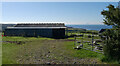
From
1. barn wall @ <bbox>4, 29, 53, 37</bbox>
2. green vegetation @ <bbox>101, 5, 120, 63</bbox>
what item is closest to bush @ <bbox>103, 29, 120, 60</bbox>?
green vegetation @ <bbox>101, 5, 120, 63</bbox>

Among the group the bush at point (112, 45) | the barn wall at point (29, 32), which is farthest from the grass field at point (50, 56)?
the barn wall at point (29, 32)

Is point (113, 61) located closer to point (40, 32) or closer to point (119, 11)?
point (119, 11)

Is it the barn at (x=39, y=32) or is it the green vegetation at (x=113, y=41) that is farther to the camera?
the barn at (x=39, y=32)

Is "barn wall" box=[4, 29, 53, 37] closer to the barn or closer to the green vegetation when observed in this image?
the barn

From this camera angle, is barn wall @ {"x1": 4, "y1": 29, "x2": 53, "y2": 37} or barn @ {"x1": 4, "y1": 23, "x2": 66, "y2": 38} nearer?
barn @ {"x1": 4, "y1": 23, "x2": 66, "y2": 38}

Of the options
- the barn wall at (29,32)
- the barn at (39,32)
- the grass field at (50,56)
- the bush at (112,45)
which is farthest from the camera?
the barn wall at (29,32)

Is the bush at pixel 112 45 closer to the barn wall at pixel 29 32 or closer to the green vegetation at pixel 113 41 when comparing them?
the green vegetation at pixel 113 41

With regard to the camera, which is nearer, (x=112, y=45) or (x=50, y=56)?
(x=112, y=45)

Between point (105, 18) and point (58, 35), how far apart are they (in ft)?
75.9

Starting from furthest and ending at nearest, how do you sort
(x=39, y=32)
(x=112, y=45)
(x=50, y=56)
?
(x=39, y=32) → (x=50, y=56) → (x=112, y=45)

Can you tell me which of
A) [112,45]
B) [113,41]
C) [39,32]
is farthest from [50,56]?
[39,32]

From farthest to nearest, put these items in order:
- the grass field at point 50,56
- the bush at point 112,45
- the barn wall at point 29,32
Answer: the barn wall at point 29,32 < the grass field at point 50,56 < the bush at point 112,45

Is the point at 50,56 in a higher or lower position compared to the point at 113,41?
lower

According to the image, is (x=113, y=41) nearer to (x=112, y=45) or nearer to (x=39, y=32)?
(x=112, y=45)
